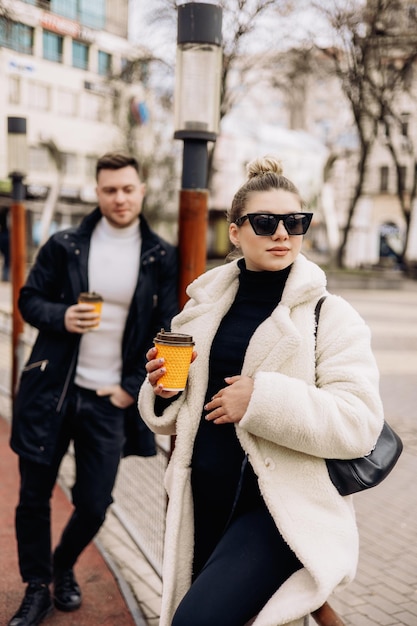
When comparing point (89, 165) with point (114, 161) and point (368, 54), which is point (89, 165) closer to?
point (368, 54)

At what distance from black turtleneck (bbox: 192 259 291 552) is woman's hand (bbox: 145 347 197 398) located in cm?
10

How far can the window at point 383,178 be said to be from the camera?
5088cm

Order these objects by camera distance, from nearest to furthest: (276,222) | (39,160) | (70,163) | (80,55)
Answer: (276,222), (39,160), (70,163), (80,55)

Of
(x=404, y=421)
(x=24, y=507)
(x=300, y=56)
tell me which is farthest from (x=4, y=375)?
(x=300, y=56)

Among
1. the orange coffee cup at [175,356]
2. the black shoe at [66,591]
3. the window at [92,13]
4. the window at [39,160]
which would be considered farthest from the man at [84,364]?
the window at [92,13]

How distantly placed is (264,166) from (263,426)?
84 cm

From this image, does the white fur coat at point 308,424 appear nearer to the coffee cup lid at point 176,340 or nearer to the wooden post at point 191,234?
the coffee cup lid at point 176,340

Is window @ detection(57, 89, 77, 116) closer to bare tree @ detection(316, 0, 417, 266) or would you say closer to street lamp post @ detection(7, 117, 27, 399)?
bare tree @ detection(316, 0, 417, 266)

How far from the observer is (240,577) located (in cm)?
194

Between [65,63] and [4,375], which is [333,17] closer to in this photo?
[4,375]

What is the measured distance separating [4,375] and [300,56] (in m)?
15.4

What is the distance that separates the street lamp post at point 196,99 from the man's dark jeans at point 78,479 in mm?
878

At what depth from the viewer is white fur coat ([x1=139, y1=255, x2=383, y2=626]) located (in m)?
1.84

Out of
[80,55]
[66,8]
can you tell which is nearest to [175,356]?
[80,55]
